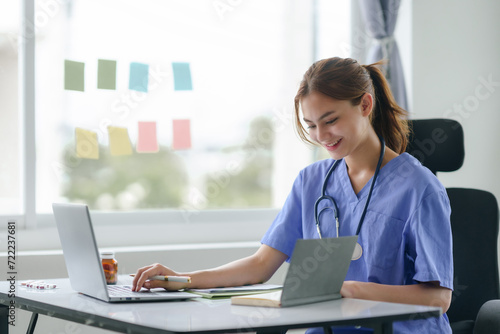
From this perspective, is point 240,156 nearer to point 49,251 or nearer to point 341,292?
point 49,251

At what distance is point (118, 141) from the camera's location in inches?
97.6

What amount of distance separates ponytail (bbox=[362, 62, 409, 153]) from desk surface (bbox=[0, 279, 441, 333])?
1.93 feet

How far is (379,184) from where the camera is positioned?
1.59 m

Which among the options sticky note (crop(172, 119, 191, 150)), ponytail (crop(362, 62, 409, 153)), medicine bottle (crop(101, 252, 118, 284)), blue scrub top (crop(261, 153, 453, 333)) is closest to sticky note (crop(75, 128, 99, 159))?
sticky note (crop(172, 119, 191, 150))

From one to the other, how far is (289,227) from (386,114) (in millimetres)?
411

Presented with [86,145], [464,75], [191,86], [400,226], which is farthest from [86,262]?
[464,75]

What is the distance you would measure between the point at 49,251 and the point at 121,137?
0.52 metres

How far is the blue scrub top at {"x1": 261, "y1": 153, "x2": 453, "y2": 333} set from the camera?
56.3 inches

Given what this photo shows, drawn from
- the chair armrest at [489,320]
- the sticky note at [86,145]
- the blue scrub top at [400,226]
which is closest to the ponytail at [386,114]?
the blue scrub top at [400,226]

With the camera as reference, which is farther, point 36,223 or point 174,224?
point 174,224

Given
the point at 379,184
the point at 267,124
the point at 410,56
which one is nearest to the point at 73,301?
the point at 379,184

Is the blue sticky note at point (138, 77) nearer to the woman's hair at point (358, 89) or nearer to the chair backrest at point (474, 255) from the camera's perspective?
the woman's hair at point (358, 89)

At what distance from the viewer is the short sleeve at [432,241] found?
55.0 inches

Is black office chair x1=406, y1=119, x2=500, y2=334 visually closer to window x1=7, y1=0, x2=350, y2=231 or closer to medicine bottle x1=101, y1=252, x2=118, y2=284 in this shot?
medicine bottle x1=101, y1=252, x2=118, y2=284
